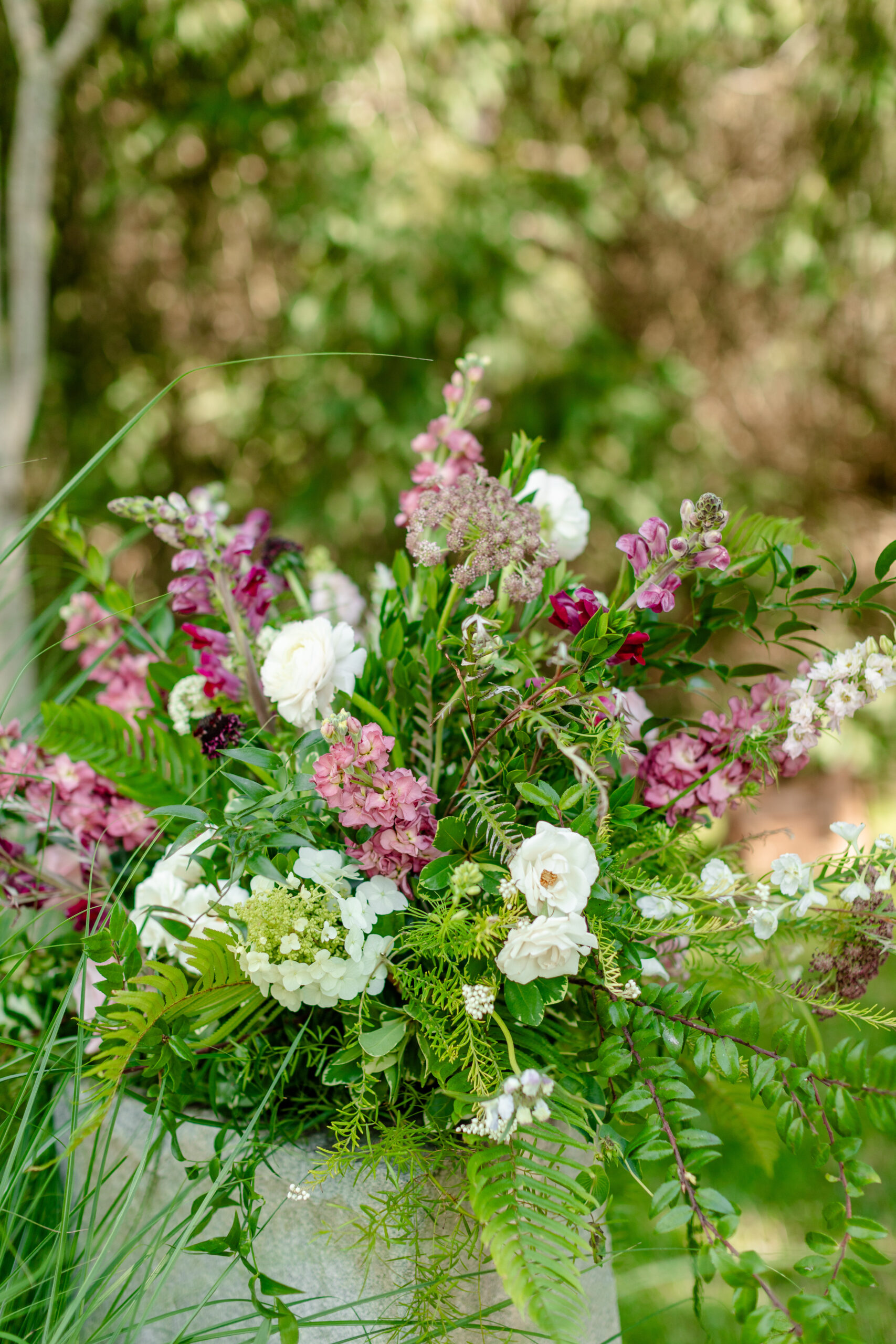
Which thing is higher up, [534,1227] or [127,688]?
[127,688]

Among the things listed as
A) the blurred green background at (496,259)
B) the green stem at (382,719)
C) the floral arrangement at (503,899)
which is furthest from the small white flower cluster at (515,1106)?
the blurred green background at (496,259)

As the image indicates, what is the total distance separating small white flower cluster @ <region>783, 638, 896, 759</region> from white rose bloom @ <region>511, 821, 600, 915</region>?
190mm

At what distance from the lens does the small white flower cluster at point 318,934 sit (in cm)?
54

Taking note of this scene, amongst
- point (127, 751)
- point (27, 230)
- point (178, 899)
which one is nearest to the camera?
point (178, 899)

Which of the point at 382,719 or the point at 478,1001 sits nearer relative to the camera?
the point at 478,1001

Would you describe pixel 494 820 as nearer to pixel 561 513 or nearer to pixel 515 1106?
pixel 515 1106

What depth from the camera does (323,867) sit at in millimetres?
566

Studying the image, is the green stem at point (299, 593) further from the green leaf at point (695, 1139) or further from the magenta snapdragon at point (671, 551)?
the green leaf at point (695, 1139)

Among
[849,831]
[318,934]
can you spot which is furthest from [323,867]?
[849,831]

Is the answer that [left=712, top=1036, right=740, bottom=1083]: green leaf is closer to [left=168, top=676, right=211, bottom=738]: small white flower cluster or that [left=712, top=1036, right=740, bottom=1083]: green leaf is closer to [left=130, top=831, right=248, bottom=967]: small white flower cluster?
[left=130, top=831, right=248, bottom=967]: small white flower cluster

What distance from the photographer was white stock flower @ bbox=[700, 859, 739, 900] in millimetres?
569

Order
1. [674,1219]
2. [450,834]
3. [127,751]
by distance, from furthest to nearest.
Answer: [127,751], [450,834], [674,1219]

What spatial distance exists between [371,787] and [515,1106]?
198 mm

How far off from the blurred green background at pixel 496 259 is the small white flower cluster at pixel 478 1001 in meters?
2.07
